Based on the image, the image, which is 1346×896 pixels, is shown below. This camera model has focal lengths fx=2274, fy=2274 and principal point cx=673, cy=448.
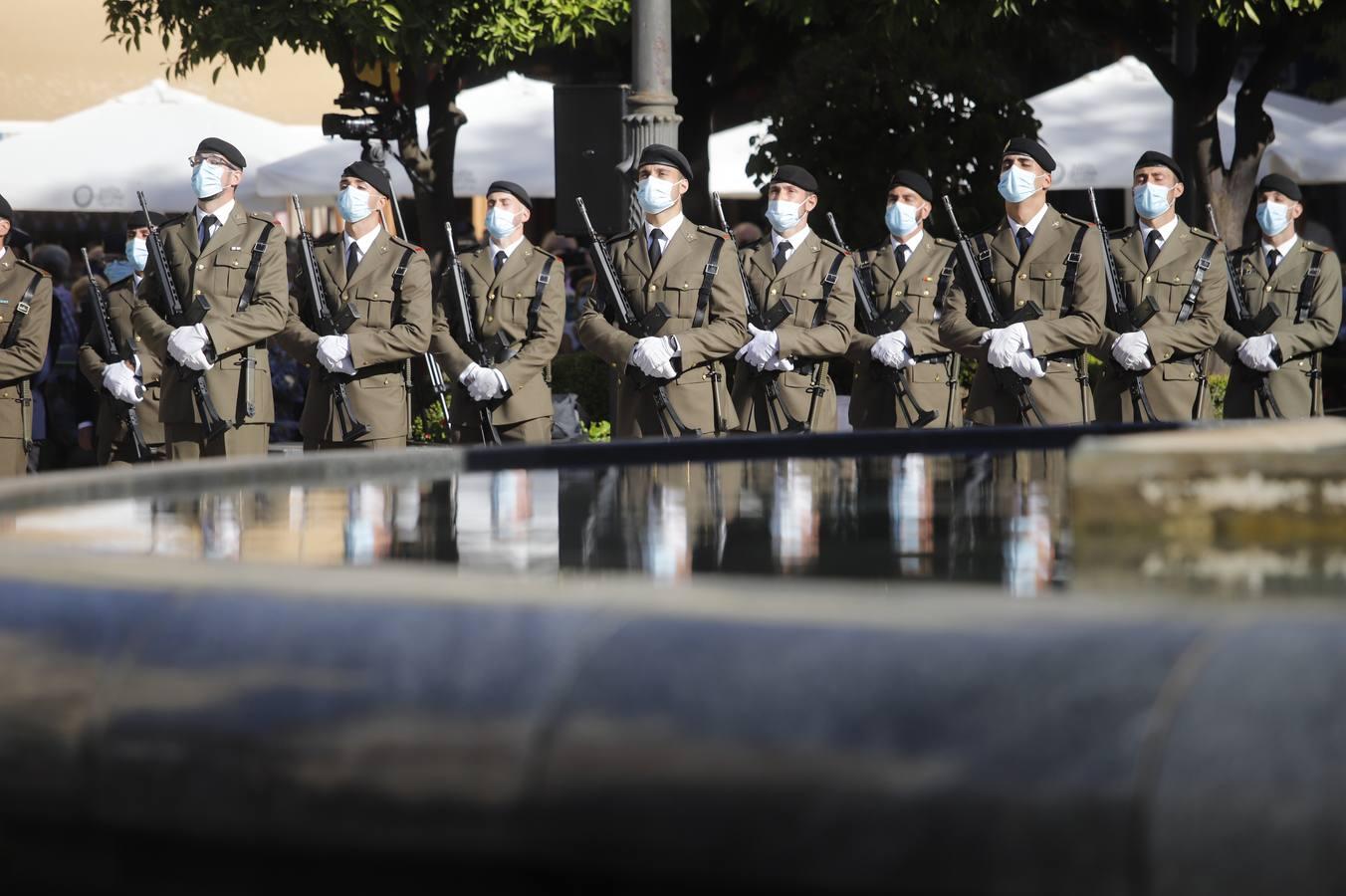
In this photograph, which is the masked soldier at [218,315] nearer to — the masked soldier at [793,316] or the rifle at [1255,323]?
the masked soldier at [793,316]

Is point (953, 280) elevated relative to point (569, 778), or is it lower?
elevated

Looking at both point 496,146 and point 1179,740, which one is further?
point 496,146

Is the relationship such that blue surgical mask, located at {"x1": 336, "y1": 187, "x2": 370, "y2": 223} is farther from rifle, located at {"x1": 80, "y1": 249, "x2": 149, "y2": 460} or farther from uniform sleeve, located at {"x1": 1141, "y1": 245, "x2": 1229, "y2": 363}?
uniform sleeve, located at {"x1": 1141, "y1": 245, "x2": 1229, "y2": 363}

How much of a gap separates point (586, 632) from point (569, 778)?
0.57 feet

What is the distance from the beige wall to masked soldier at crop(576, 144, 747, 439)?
18842mm

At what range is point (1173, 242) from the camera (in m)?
10.2

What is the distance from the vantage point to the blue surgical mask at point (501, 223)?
10438 millimetres

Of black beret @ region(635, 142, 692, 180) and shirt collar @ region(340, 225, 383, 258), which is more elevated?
black beret @ region(635, 142, 692, 180)

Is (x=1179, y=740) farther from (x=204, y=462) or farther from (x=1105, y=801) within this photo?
(x=204, y=462)

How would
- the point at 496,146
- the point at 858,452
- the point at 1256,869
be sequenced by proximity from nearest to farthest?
1. the point at 1256,869
2. the point at 858,452
3. the point at 496,146

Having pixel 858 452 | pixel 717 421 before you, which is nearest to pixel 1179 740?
pixel 858 452

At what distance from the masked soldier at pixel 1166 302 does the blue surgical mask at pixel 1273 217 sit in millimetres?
772

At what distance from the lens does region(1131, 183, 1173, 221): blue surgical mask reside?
10250mm

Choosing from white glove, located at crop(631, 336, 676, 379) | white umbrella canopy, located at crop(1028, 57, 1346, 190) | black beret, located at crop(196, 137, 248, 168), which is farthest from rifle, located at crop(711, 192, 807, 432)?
white umbrella canopy, located at crop(1028, 57, 1346, 190)
